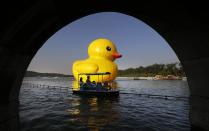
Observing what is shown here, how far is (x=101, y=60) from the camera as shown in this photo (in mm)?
32875

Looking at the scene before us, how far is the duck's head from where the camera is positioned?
33281 mm

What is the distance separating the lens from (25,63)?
672 cm

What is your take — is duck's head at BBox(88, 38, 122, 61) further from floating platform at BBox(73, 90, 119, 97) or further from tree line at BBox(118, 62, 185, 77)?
tree line at BBox(118, 62, 185, 77)

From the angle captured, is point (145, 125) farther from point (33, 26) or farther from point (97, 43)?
point (97, 43)

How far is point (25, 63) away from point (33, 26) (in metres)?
1.56

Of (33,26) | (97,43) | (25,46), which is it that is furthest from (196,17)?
(97,43)

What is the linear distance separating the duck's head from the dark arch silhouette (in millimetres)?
25150

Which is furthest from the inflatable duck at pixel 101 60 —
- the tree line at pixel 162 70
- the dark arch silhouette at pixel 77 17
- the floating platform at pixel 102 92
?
the tree line at pixel 162 70

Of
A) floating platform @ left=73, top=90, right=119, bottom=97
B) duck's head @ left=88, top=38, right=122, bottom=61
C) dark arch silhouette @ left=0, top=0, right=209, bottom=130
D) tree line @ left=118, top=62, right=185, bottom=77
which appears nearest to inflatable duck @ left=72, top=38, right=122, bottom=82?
duck's head @ left=88, top=38, right=122, bottom=61

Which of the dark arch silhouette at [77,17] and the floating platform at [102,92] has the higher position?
the dark arch silhouette at [77,17]

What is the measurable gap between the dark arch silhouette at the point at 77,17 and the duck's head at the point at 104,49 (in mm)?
25150

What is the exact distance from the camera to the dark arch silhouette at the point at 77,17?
484cm

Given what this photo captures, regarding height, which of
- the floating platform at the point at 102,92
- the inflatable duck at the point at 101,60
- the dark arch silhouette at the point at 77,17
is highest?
the inflatable duck at the point at 101,60

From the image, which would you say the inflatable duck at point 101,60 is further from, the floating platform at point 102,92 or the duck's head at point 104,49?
the floating platform at point 102,92
